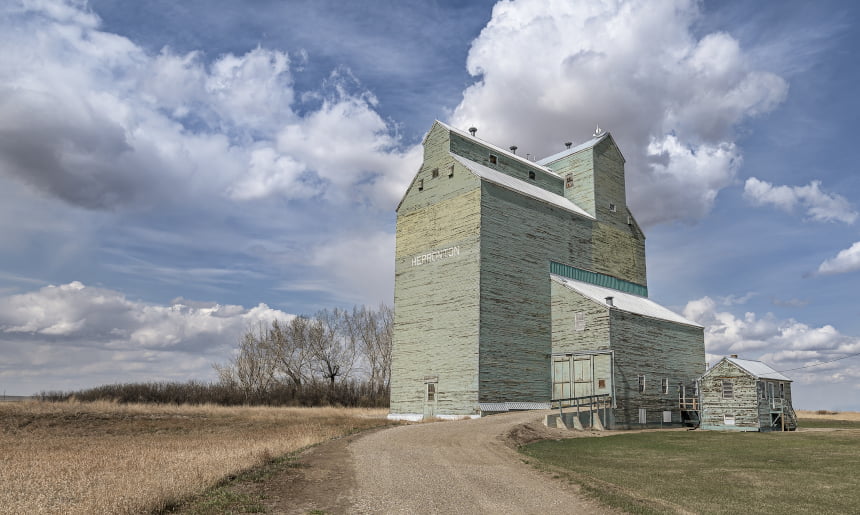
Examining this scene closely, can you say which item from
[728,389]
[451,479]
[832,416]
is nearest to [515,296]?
[728,389]

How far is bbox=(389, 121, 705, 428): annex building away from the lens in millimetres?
36625

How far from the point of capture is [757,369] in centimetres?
3716

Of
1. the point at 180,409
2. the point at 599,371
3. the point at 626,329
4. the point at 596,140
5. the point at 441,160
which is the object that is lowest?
the point at 180,409

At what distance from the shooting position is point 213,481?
44.7 ft

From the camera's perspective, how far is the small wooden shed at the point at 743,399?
35188 millimetres

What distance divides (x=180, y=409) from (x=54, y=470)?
1298 inches

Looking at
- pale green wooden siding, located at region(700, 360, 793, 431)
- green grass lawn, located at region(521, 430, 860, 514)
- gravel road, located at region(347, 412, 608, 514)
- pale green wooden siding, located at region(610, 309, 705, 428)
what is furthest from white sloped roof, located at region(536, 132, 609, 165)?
gravel road, located at region(347, 412, 608, 514)

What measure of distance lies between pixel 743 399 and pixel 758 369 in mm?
2914

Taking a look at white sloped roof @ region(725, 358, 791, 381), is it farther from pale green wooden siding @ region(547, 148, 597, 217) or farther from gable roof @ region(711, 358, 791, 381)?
pale green wooden siding @ region(547, 148, 597, 217)

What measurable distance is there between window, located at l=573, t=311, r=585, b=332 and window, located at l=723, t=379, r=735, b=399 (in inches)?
345

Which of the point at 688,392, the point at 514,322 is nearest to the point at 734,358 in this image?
the point at 688,392

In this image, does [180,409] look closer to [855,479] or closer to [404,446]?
[404,446]

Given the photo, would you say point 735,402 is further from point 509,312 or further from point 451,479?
point 451,479

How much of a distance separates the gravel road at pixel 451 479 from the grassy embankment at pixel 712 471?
3.00ft
